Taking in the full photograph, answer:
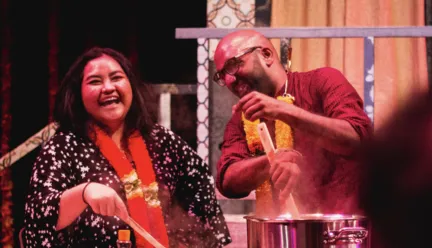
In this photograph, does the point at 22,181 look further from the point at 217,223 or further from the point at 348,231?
the point at 348,231

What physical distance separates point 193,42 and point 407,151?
458 cm

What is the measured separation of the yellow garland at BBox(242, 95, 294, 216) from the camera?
6.33 feet

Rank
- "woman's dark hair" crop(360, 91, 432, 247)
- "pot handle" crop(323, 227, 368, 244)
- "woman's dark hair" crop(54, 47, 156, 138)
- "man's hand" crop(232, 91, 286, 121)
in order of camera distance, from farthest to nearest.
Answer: "woman's dark hair" crop(54, 47, 156, 138) < "man's hand" crop(232, 91, 286, 121) < "pot handle" crop(323, 227, 368, 244) < "woman's dark hair" crop(360, 91, 432, 247)

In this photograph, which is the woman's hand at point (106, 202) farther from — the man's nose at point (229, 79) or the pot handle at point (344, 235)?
the pot handle at point (344, 235)

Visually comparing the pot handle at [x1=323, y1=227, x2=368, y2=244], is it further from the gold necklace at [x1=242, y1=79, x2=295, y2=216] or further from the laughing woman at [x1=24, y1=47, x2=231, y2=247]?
the laughing woman at [x1=24, y1=47, x2=231, y2=247]

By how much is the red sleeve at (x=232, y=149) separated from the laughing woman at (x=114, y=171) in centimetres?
32

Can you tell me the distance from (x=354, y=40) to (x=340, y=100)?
5.62 feet

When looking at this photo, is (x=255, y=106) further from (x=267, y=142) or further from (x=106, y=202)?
(x=106, y=202)

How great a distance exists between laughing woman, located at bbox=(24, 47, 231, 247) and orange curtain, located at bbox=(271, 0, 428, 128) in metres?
1.26

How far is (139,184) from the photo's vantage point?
2.22 m

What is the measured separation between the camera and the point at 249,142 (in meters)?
2.01

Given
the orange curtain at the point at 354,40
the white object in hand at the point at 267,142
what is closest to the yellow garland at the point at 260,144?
the white object in hand at the point at 267,142

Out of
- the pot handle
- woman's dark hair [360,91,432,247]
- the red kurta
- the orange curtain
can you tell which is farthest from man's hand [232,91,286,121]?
the orange curtain

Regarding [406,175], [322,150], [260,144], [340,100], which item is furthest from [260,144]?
[406,175]
